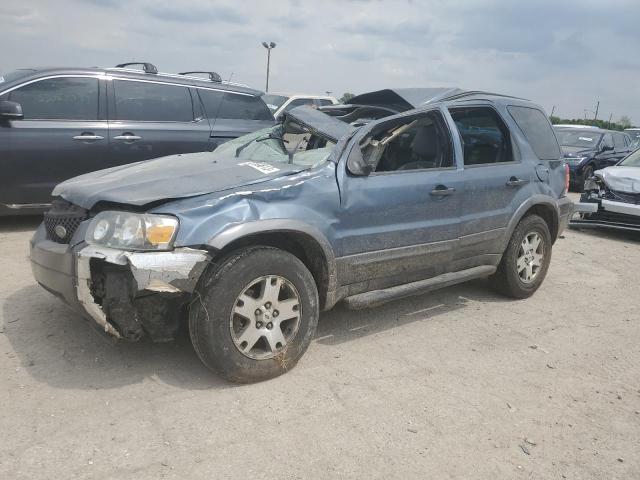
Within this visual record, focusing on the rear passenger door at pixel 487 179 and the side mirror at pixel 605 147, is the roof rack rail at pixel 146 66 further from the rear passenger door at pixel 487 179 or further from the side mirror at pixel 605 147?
the side mirror at pixel 605 147

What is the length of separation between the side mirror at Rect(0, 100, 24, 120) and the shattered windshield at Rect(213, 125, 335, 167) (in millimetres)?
2622

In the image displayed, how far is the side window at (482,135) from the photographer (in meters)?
4.62

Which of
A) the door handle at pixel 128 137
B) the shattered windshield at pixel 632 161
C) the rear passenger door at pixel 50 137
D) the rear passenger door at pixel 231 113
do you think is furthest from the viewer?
the shattered windshield at pixel 632 161

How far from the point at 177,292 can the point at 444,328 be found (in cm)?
228

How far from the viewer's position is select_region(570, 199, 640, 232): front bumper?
8492mm

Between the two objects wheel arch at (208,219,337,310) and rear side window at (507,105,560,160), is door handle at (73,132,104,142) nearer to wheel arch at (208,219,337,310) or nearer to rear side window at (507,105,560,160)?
wheel arch at (208,219,337,310)

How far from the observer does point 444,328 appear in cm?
451

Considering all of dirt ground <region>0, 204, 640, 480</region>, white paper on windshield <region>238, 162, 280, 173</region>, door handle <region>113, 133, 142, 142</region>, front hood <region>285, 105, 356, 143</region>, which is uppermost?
front hood <region>285, 105, 356, 143</region>

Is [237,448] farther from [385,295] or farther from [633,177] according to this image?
[633,177]

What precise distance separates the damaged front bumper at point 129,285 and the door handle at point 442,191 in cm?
185

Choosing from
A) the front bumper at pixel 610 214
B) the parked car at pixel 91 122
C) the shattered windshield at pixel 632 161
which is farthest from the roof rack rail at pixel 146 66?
the shattered windshield at pixel 632 161

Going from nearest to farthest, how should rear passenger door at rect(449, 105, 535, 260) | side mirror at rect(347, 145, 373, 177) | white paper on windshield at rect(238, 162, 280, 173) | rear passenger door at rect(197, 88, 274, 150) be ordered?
1. white paper on windshield at rect(238, 162, 280, 173)
2. side mirror at rect(347, 145, 373, 177)
3. rear passenger door at rect(449, 105, 535, 260)
4. rear passenger door at rect(197, 88, 274, 150)

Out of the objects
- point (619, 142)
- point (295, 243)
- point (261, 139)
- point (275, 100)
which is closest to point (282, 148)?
point (261, 139)

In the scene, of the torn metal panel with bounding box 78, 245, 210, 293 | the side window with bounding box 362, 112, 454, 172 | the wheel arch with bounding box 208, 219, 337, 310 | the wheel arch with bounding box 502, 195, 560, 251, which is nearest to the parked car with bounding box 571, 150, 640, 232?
the wheel arch with bounding box 502, 195, 560, 251
